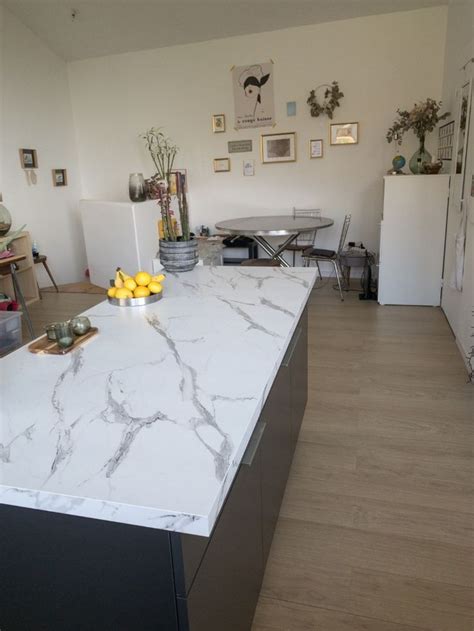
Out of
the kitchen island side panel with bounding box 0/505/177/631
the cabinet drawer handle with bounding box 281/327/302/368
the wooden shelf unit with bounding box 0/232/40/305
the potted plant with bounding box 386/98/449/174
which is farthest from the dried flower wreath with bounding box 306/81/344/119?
the kitchen island side panel with bounding box 0/505/177/631

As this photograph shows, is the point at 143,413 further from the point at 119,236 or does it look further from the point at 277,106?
the point at 277,106

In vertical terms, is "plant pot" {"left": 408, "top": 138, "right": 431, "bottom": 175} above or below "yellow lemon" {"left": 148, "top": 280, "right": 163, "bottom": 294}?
above

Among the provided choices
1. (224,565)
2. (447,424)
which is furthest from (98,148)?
(224,565)

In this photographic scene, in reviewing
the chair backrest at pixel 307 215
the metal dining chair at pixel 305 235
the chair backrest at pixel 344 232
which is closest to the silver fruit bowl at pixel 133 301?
the chair backrest at pixel 344 232

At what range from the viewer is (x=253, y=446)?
3.91 ft

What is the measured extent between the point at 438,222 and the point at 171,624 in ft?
13.5

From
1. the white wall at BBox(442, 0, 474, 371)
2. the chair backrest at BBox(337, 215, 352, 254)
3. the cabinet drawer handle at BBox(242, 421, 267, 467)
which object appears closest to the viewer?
the cabinet drawer handle at BBox(242, 421, 267, 467)

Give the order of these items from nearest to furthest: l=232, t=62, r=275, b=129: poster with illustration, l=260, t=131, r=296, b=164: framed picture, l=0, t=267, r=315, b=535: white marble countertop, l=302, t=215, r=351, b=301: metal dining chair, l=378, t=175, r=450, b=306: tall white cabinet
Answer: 1. l=0, t=267, r=315, b=535: white marble countertop
2. l=378, t=175, r=450, b=306: tall white cabinet
3. l=302, t=215, r=351, b=301: metal dining chair
4. l=232, t=62, r=275, b=129: poster with illustration
5. l=260, t=131, r=296, b=164: framed picture

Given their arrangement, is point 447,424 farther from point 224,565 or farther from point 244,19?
point 244,19

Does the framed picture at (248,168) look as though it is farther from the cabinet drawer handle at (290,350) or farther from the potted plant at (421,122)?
the cabinet drawer handle at (290,350)

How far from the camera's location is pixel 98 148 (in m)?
6.25

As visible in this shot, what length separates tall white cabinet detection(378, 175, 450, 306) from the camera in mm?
4211

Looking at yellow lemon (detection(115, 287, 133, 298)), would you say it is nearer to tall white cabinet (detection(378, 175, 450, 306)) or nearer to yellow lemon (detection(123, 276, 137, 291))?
yellow lemon (detection(123, 276, 137, 291))

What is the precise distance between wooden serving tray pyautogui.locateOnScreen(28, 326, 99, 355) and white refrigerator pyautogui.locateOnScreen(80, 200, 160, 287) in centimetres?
376
